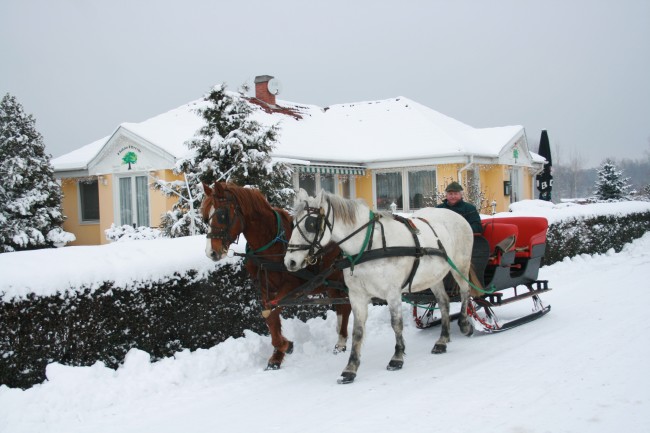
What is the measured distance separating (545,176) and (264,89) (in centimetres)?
1709

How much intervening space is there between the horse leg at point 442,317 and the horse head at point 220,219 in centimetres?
276

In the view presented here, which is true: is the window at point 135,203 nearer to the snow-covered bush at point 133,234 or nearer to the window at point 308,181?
the snow-covered bush at point 133,234

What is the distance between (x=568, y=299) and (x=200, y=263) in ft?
21.1

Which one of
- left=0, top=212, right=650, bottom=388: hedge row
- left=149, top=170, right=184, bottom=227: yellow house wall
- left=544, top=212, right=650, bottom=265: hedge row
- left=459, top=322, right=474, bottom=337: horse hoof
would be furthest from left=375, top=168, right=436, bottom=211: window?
left=0, top=212, right=650, bottom=388: hedge row

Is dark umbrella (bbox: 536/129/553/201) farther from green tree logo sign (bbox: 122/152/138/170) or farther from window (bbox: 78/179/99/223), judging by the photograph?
window (bbox: 78/179/99/223)

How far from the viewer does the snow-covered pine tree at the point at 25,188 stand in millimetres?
17078

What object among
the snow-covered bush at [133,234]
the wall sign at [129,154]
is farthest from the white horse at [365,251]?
the wall sign at [129,154]

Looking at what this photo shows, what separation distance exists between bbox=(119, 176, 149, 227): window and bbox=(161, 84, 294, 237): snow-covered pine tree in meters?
7.14

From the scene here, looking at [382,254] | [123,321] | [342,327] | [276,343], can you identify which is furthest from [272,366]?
[382,254]

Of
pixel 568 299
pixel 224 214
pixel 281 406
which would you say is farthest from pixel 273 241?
pixel 568 299

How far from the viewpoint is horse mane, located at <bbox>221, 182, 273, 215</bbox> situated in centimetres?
648

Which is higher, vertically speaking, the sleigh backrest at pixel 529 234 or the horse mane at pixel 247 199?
the horse mane at pixel 247 199

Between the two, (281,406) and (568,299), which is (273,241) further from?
(568,299)

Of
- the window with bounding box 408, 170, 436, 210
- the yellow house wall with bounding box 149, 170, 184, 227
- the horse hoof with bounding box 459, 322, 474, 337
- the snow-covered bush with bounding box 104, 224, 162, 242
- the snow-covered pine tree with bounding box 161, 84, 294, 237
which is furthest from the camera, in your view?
the window with bounding box 408, 170, 436, 210
